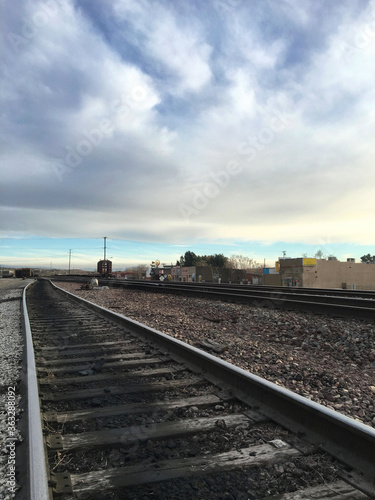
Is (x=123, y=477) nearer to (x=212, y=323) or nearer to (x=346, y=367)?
(x=346, y=367)

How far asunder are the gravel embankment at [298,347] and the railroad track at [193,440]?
0.96 m

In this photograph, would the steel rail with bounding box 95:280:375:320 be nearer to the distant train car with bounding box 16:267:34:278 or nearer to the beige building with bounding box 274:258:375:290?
the beige building with bounding box 274:258:375:290

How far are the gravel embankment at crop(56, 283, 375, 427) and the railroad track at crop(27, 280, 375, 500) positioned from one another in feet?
3.14

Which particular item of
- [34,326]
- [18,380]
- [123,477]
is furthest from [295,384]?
[34,326]

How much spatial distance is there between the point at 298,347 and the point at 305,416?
14.6ft

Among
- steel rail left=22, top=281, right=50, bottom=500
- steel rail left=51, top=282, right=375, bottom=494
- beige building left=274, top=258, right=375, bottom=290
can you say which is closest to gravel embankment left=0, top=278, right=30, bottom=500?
steel rail left=22, top=281, right=50, bottom=500

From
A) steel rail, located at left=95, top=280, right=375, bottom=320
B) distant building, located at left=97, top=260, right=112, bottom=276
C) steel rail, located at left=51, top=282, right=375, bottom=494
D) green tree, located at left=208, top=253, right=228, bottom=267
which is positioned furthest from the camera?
green tree, located at left=208, top=253, right=228, bottom=267

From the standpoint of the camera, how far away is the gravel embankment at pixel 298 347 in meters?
4.41

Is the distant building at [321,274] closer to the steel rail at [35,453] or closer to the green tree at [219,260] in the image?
the green tree at [219,260]

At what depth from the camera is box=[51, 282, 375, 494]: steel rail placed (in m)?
2.51

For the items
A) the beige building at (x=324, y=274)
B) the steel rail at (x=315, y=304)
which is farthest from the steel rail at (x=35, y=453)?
the beige building at (x=324, y=274)

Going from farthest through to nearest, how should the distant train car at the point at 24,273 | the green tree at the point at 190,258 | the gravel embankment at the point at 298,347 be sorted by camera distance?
the green tree at the point at 190,258
the distant train car at the point at 24,273
the gravel embankment at the point at 298,347

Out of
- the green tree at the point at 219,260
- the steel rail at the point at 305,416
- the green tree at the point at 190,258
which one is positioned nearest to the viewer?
the steel rail at the point at 305,416

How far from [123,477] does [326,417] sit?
1571mm
